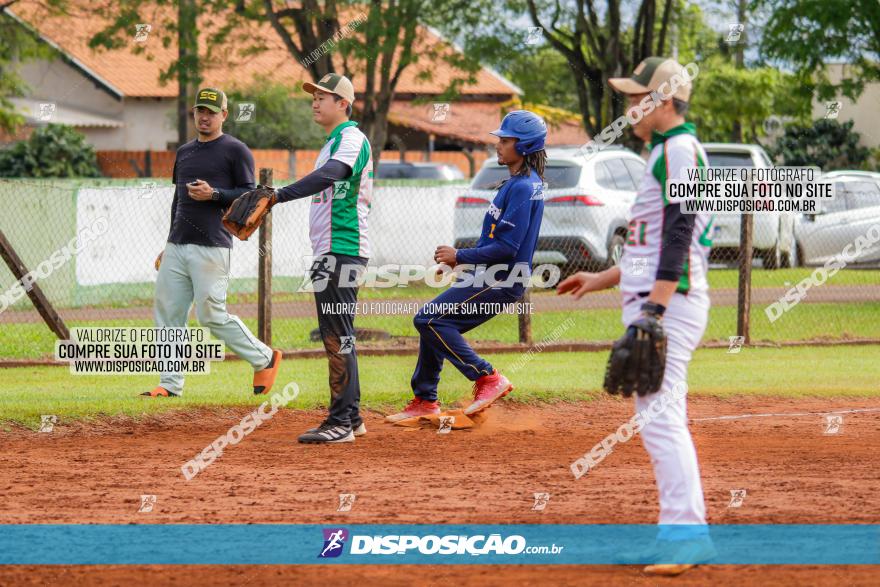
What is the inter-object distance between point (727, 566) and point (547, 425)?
4476 mm

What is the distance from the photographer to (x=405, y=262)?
22094mm

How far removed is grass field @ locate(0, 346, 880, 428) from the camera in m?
10.2

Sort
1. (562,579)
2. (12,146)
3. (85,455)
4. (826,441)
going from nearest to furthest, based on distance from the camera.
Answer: (562,579) < (85,455) < (826,441) < (12,146)

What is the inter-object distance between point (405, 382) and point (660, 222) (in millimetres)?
6470

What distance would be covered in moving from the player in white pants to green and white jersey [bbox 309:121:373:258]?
308cm

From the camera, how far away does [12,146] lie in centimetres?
3150

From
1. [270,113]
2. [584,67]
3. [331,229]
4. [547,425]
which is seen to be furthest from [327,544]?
[270,113]

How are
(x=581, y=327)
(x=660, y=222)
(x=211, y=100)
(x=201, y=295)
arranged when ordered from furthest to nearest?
(x=581, y=327)
(x=201, y=295)
(x=211, y=100)
(x=660, y=222)

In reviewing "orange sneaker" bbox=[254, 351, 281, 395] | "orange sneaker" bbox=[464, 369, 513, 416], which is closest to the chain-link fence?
"orange sneaker" bbox=[254, 351, 281, 395]

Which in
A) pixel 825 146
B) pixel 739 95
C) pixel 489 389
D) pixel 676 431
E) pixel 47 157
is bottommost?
pixel 489 389

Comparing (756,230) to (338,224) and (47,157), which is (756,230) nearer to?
(338,224)

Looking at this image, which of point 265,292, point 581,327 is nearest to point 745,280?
point 581,327

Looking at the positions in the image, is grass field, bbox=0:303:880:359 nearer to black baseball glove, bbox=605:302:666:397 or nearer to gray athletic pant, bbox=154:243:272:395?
gray athletic pant, bbox=154:243:272:395

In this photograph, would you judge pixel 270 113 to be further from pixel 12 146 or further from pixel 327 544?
pixel 327 544
